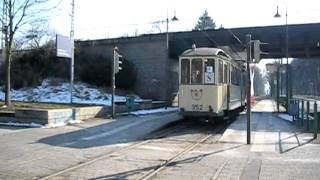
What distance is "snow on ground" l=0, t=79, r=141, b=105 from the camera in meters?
41.8

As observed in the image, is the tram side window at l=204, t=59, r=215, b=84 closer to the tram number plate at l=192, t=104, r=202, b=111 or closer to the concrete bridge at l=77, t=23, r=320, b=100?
the tram number plate at l=192, t=104, r=202, b=111

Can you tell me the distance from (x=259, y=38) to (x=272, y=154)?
34.6 m

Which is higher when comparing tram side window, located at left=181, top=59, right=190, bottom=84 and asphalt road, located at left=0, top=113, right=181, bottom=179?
tram side window, located at left=181, top=59, right=190, bottom=84

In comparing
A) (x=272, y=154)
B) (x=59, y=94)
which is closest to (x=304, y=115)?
(x=272, y=154)

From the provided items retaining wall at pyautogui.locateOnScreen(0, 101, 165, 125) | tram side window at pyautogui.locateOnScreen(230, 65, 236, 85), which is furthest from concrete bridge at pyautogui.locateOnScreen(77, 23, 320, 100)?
retaining wall at pyautogui.locateOnScreen(0, 101, 165, 125)

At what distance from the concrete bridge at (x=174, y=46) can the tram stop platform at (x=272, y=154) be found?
1053 inches

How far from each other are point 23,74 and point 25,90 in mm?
3215

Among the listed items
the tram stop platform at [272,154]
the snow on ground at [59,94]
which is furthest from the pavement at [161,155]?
the snow on ground at [59,94]

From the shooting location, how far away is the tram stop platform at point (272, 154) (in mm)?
12242

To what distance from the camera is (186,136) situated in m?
21.1

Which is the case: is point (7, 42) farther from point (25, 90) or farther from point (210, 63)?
point (25, 90)

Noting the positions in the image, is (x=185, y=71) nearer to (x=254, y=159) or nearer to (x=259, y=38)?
(x=254, y=159)

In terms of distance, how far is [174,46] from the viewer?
168ft

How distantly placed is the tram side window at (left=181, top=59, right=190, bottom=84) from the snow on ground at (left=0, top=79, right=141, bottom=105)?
16.8 m
